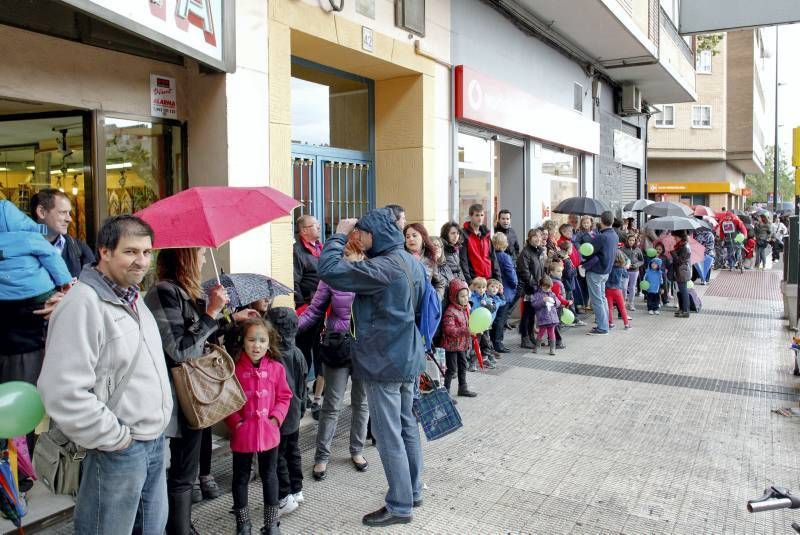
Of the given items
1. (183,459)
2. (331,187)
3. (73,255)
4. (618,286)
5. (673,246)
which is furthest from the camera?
(673,246)

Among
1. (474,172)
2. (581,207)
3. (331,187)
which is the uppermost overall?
(474,172)

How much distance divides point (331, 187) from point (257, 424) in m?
4.78

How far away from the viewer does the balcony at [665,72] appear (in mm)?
14783

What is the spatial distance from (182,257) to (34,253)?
124 centimetres

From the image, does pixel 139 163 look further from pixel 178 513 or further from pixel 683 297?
pixel 683 297

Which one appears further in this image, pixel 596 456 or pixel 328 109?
pixel 328 109

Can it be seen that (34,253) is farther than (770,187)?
No

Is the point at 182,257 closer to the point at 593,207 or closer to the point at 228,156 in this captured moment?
the point at 228,156

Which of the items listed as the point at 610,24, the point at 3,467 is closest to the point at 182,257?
the point at 3,467

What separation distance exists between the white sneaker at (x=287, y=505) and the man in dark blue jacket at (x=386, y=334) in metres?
0.47

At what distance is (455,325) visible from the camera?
627 cm

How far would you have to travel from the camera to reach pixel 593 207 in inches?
454

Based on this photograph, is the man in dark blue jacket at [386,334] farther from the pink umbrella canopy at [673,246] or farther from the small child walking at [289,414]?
the pink umbrella canopy at [673,246]

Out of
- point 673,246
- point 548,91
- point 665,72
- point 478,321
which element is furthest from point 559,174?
point 478,321
